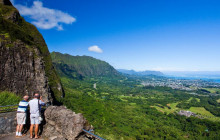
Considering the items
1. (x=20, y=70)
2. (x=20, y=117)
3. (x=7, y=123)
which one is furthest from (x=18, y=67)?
(x=20, y=117)

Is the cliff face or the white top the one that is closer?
the white top

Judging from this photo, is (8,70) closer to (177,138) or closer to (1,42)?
(1,42)

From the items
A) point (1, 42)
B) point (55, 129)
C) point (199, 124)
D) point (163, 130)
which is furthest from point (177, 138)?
point (1, 42)

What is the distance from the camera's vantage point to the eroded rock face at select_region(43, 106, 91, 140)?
8.37m

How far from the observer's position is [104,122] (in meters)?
83.6

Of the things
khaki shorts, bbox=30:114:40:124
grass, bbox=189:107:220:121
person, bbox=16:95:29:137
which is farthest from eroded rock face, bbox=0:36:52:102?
grass, bbox=189:107:220:121

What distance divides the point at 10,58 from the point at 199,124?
126 m

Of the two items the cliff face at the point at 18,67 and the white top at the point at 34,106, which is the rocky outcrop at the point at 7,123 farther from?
the cliff face at the point at 18,67

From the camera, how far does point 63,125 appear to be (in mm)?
9156

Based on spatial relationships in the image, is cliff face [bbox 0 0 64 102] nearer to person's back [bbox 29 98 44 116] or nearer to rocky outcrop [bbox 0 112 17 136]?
rocky outcrop [bbox 0 112 17 136]

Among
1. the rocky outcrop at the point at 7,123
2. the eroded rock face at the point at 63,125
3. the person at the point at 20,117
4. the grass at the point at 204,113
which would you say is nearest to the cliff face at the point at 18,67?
the rocky outcrop at the point at 7,123

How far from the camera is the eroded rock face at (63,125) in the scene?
8.37m

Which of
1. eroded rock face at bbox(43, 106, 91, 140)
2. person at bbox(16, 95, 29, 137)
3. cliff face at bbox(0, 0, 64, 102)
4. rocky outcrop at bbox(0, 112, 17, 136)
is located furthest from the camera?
cliff face at bbox(0, 0, 64, 102)

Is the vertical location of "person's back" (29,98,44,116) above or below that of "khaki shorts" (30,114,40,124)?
above
